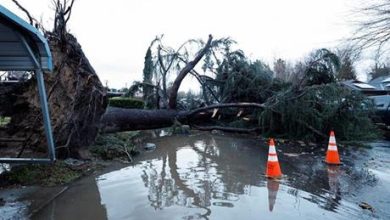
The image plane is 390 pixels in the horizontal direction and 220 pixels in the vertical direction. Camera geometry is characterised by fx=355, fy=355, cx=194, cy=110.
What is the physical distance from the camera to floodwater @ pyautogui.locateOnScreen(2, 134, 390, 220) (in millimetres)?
3984

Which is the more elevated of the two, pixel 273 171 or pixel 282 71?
pixel 282 71

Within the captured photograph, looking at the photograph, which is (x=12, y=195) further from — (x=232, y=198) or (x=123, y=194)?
(x=232, y=198)

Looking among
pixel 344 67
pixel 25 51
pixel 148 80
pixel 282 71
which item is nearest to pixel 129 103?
pixel 148 80

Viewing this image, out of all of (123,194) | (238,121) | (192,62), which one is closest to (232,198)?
(123,194)

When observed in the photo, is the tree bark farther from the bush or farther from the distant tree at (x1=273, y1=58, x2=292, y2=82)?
the distant tree at (x1=273, y1=58, x2=292, y2=82)

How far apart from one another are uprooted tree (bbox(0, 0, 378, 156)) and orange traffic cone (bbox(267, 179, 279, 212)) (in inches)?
139

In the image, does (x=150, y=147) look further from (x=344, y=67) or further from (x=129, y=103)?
(x=344, y=67)

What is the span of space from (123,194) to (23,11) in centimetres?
342

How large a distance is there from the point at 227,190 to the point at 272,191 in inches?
24.3

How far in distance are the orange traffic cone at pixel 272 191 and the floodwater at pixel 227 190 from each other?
12 millimetres

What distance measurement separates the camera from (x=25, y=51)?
498cm

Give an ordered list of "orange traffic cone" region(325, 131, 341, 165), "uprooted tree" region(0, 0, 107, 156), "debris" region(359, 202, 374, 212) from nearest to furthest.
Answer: "debris" region(359, 202, 374, 212)
"uprooted tree" region(0, 0, 107, 156)
"orange traffic cone" region(325, 131, 341, 165)

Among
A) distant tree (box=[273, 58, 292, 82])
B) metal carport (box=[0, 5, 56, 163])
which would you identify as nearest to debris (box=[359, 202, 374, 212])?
metal carport (box=[0, 5, 56, 163])

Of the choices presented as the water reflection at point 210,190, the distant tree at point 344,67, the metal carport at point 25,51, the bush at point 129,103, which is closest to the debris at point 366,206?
the water reflection at point 210,190
